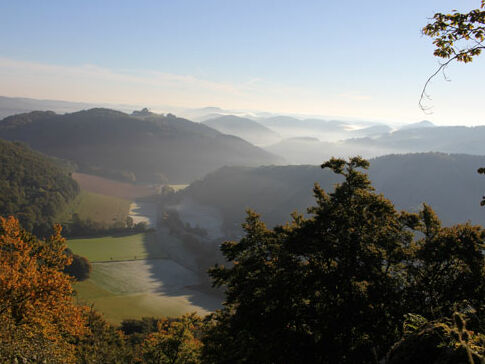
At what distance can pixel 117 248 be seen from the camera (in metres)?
134

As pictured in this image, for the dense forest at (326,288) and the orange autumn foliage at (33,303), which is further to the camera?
the dense forest at (326,288)

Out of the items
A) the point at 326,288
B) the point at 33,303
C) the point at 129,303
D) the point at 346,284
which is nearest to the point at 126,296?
the point at 129,303

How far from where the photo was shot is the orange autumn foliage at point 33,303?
14.5 m

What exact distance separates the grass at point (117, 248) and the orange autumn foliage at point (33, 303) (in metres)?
102

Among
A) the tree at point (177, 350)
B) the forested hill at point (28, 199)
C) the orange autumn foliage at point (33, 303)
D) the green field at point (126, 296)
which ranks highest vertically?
the orange autumn foliage at point (33, 303)

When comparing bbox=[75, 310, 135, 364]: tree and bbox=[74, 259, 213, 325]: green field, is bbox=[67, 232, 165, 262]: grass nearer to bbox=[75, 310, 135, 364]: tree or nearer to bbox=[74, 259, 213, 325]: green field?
bbox=[74, 259, 213, 325]: green field

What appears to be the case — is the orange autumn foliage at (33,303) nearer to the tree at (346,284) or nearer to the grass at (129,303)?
the tree at (346,284)

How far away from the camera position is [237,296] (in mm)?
19000

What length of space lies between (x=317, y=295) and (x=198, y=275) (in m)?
109

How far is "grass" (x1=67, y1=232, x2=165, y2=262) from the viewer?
123562mm

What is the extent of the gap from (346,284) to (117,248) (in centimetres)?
13199

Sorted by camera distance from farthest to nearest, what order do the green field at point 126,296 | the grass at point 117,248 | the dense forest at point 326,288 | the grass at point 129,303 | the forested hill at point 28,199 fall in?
the forested hill at point 28,199 < the grass at point 117,248 < the green field at point 126,296 < the grass at point 129,303 < the dense forest at point 326,288

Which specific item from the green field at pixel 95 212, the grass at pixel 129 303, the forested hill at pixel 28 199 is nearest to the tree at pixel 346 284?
the grass at pixel 129 303

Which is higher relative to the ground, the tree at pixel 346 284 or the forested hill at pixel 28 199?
the tree at pixel 346 284
